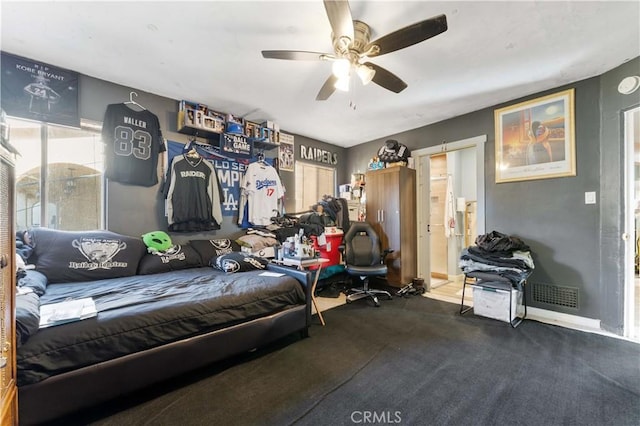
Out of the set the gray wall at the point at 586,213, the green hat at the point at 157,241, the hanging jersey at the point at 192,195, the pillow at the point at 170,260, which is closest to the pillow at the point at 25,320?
the pillow at the point at 170,260

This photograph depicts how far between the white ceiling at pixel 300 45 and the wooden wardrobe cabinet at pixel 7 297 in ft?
4.58

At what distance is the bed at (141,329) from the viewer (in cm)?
129

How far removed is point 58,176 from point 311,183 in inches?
131

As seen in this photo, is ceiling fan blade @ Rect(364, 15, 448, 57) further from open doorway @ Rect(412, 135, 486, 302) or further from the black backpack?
open doorway @ Rect(412, 135, 486, 302)

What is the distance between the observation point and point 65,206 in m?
2.59

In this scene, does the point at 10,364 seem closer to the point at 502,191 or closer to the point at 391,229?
the point at 391,229

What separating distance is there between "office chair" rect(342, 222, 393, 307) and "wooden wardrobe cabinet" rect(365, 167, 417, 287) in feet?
0.97

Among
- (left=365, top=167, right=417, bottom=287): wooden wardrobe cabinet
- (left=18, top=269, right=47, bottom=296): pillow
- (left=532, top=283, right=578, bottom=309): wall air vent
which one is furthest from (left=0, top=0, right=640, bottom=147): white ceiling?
(left=532, top=283, right=578, bottom=309): wall air vent

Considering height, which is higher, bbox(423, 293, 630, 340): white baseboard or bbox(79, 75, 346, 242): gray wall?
bbox(79, 75, 346, 242): gray wall

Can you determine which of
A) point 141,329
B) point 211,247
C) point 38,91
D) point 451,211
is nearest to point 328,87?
point 211,247

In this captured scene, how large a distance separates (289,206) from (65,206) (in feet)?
8.90

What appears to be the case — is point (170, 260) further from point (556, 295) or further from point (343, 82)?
point (556, 295)

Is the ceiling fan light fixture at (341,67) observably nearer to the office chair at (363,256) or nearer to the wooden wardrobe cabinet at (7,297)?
the wooden wardrobe cabinet at (7,297)

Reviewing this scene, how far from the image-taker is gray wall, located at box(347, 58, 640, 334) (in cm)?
254
